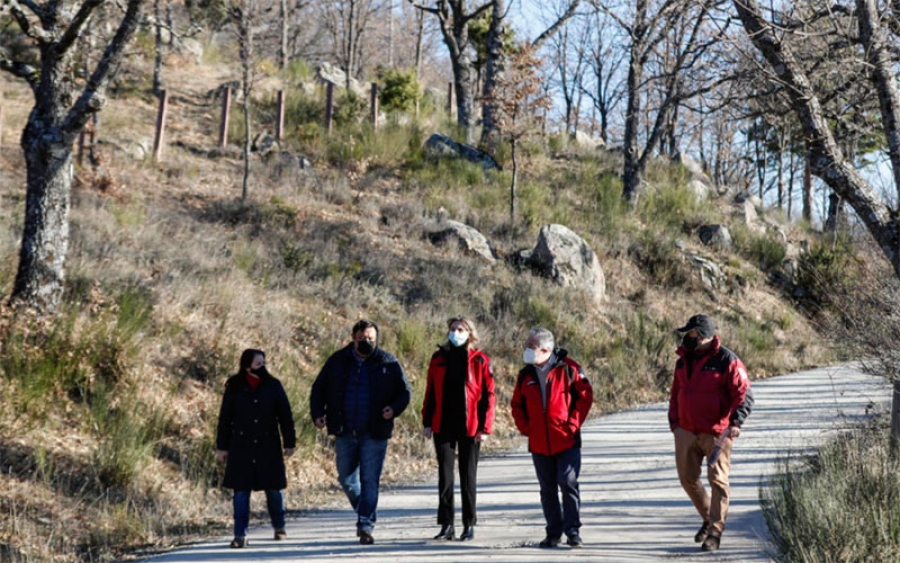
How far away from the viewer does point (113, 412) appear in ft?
30.6

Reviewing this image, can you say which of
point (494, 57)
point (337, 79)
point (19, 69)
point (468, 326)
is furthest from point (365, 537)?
point (337, 79)

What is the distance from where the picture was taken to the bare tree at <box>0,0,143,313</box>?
10.5 m

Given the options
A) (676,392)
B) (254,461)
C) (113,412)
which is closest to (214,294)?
(113,412)

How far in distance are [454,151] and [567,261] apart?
22.0 feet

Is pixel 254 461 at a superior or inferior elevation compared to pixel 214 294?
inferior

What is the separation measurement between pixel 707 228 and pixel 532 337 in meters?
18.1

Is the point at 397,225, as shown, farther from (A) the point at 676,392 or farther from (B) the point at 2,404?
(A) the point at 676,392

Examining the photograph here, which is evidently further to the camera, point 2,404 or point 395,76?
point 395,76

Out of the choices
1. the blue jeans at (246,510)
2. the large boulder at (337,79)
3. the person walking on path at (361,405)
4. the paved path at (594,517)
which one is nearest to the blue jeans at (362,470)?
the person walking on path at (361,405)

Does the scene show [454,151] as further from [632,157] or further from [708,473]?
[708,473]

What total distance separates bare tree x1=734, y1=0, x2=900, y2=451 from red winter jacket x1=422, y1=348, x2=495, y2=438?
3.99m

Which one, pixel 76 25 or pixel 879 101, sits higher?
pixel 76 25

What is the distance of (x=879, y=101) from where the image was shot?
831 cm

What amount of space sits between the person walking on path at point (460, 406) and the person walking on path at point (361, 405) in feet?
1.04
